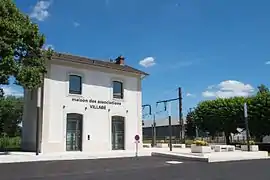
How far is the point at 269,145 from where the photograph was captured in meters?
32.8

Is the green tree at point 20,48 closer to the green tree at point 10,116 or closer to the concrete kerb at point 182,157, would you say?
the concrete kerb at point 182,157

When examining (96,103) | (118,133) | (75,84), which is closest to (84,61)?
(75,84)

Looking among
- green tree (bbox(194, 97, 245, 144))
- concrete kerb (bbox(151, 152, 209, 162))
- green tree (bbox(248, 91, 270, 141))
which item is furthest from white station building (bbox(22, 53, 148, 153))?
green tree (bbox(194, 97, 245, 144))

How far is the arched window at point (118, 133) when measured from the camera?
28.3m

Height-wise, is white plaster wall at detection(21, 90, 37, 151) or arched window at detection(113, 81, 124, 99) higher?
arched window at detection(113, 81, 124, 99)

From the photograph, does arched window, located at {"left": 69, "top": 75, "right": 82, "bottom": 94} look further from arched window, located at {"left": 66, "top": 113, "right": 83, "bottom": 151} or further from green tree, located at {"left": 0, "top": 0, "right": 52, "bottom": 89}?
green tree, located at {"left": 0, "top": 0, "right": 52, "bottom": 89}

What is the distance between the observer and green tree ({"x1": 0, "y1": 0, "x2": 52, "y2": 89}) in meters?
19.8

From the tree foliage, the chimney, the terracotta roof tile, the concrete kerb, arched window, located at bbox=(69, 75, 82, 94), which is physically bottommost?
the concrete kerb

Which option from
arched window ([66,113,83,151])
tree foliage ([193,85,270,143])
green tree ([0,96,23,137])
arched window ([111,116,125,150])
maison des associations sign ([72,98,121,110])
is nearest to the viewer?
arched window ([66,113,83,151])

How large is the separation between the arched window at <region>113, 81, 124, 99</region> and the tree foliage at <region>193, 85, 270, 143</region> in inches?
625

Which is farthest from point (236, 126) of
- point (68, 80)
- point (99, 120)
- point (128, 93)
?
point (68, 80)

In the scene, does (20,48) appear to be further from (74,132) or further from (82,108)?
(74,132)

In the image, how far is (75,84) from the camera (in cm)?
2666

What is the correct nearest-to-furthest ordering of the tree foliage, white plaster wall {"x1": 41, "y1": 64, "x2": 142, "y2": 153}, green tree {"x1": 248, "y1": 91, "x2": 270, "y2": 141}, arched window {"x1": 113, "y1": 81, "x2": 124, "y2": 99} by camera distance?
white plaster wall {"x1": 41, "y1": 64, "x2": 142, "y2": 153}, arched window {"x1": 113, "y1": 81, "x2": 124, "y2": 99}, green tree {"x1": 248, "y1": 91, "x2": 270, "y2": 141}, the tree foliage
